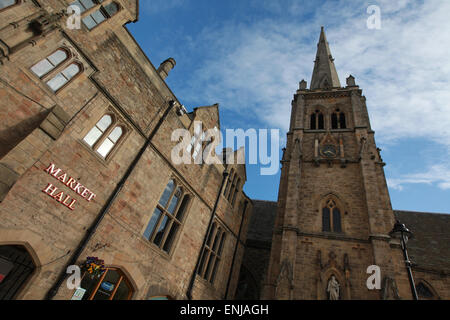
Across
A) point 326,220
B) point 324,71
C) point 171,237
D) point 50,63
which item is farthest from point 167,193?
point 324,71

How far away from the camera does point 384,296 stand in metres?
10.9

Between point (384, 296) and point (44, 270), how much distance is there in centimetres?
1313

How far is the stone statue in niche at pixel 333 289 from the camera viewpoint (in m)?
11.8

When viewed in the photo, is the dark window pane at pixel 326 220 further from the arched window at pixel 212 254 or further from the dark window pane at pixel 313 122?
the dark window pane at pixel 313 122

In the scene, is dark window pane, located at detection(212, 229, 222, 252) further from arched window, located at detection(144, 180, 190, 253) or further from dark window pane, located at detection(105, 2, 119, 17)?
dark window pane, located at detection(105, 2, 119, 17)

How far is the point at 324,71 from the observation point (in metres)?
29.9

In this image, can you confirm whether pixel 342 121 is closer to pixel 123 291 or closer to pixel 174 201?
pixel 174 201

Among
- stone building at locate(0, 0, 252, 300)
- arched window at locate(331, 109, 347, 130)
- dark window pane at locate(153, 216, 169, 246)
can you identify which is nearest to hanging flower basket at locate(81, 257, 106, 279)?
stone building at locate(0, 0, 252, 300)

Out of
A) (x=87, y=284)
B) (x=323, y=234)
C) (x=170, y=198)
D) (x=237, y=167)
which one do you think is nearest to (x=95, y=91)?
(x=170, y=198)

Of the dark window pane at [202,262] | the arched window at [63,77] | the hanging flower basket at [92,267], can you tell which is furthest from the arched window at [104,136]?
the dark window pane at [202,262]

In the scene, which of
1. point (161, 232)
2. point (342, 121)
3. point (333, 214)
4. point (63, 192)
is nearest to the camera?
point (63, 192)

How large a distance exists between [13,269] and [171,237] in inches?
207

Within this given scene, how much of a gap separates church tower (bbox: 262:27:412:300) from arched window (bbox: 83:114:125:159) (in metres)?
10.1

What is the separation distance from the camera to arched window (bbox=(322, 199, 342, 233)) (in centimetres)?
1496
